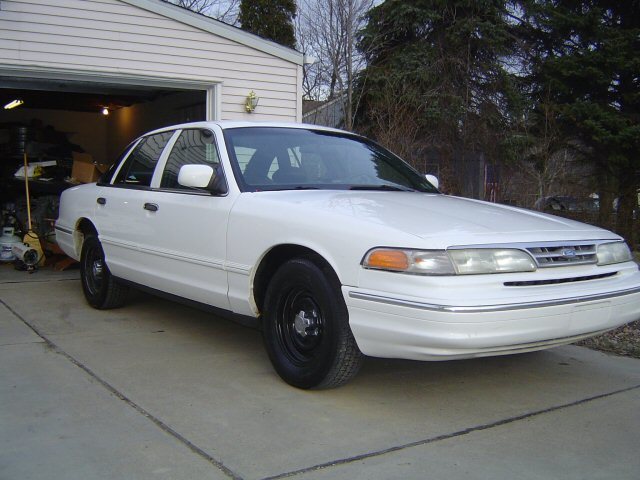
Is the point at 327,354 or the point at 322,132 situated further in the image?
the point at 322,132

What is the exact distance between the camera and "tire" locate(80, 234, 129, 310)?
6117 mm

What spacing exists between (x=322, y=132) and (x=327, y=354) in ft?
7.15

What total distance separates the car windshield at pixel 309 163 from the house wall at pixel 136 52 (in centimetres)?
459

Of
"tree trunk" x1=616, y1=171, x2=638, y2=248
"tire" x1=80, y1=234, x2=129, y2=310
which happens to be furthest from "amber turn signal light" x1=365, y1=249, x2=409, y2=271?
"tree trunk" x1=616, y1=171, x2=638, y2=248

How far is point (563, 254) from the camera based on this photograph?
3.72 metres

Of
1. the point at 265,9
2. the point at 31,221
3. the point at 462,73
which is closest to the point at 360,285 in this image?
the point at 31,221

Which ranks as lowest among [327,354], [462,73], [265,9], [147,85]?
[327,354]

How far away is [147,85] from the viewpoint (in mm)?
9531

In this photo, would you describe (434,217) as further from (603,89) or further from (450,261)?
(603,89)

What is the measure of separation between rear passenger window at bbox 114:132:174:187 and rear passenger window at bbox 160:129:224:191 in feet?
0.76

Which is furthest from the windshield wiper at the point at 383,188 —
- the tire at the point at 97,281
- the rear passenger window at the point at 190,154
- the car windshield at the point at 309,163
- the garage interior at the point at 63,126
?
the garage interior at the point at 63,126

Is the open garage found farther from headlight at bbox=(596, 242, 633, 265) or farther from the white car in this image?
headlight at bbox=(596, 242, 633, 265)

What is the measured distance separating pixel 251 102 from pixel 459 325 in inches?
286

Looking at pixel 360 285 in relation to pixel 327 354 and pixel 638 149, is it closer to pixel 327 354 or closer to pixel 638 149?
pixel 327 354
